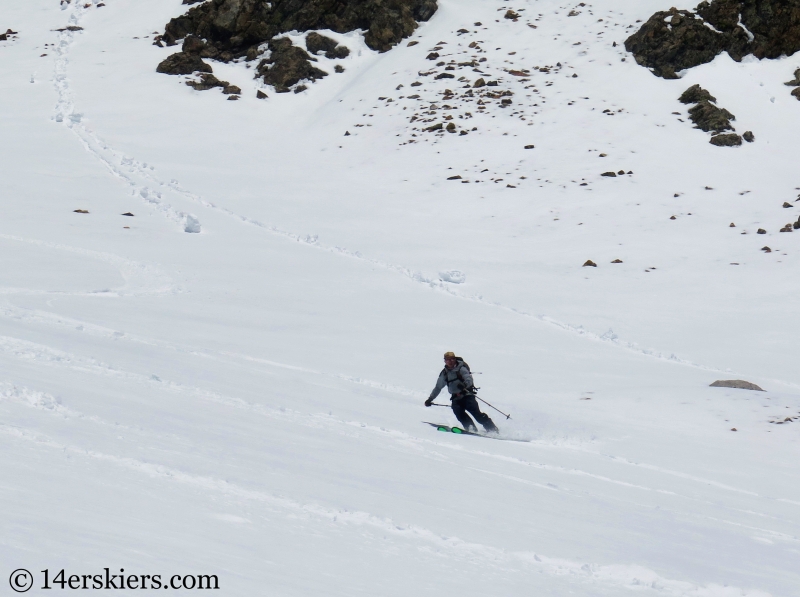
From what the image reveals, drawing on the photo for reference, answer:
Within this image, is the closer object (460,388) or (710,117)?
(460,388)

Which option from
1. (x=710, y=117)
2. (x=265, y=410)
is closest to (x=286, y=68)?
(x=710, y=117)

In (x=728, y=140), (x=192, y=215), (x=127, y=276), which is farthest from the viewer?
(x=728, y=140)

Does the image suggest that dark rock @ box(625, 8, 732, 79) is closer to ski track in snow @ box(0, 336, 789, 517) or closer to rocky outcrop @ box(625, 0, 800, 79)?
rocky outcrop @ box(625, 0, 800, 79)

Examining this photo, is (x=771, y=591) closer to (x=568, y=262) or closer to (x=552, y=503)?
(x=552, y=503)

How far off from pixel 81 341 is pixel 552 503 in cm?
702

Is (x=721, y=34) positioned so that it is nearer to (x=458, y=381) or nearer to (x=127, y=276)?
(x=127, y=276)

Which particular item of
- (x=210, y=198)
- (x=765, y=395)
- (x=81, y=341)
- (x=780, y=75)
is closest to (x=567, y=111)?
(x=780, y=75)

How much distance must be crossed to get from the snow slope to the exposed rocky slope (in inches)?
39.1

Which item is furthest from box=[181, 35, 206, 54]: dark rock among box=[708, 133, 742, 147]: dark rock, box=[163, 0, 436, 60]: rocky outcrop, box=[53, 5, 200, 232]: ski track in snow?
box=[708, 133, 742, 147]: dark rock

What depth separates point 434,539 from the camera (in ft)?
19.0

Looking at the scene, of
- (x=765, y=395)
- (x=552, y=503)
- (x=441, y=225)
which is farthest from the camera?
(x=441, y=225)

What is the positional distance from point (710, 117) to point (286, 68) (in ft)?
61.7

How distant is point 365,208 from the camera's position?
2559 cm

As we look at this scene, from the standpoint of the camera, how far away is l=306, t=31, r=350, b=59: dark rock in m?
38.1
